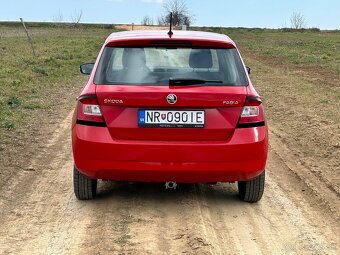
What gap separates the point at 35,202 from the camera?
509 cm

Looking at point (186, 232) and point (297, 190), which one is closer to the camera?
point (186, 232)

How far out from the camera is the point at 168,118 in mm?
4422

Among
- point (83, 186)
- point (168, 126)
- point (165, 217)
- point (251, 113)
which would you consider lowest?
point (165, 217)

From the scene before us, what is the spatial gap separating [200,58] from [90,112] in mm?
1131

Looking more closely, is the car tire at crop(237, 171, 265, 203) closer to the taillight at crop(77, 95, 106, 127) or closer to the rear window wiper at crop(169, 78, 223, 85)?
the rear window wiper at crop(169, 78, 223, 85)

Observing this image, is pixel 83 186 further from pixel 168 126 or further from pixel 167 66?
pixel 167 66

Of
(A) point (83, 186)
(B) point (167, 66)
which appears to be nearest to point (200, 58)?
(B) point (167, 66)

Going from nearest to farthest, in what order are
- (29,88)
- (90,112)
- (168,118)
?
(168,118), (90,112), (29,88)

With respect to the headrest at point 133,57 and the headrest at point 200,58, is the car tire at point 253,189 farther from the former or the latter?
the headrest at point 133,57

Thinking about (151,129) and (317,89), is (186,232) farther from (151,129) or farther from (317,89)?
(317,89)

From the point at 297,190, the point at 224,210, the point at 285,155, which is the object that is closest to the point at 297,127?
the point at 285,155

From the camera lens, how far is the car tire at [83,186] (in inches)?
196

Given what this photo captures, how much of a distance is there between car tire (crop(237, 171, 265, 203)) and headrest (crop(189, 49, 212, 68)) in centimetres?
116

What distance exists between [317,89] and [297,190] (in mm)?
8855
